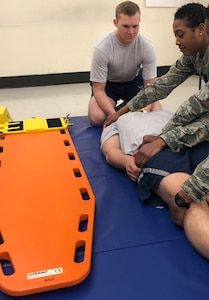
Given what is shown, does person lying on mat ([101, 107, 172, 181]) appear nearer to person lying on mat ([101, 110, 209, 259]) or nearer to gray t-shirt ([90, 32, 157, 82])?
person lying on mat ([101, 110, 209, 259])

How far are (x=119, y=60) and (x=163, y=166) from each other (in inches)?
48.0

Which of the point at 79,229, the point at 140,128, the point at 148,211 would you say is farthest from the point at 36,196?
the point at 140,128

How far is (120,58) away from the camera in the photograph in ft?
7.45

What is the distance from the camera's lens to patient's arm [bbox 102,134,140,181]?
1.50 m

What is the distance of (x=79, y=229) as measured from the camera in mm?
1271

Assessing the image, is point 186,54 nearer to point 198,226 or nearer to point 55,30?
point 198,226

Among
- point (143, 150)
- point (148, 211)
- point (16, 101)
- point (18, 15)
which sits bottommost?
point (16, 101)

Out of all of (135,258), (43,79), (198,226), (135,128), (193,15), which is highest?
(193,15)

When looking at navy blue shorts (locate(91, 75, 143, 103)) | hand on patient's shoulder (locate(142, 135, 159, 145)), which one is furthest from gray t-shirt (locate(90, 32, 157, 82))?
hand on patient's shoulder (locate(142, 135, 159, 145))

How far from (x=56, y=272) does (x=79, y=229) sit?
0.87 feet

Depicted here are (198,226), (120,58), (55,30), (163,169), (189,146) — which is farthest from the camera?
(55,30)

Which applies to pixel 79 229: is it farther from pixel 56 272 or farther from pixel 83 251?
pixel 56 272

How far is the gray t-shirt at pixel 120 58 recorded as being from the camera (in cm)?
222

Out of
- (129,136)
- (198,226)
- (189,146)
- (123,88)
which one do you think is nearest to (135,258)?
(198,226)
